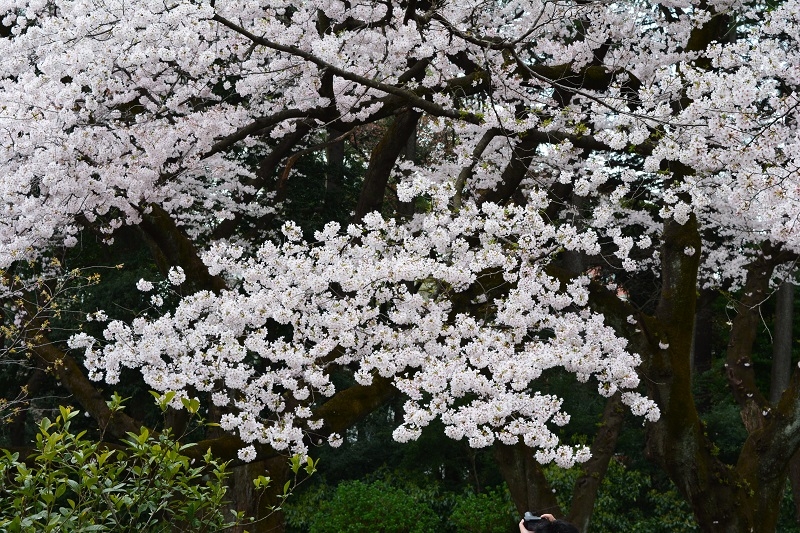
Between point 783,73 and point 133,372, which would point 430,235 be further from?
point 133,372

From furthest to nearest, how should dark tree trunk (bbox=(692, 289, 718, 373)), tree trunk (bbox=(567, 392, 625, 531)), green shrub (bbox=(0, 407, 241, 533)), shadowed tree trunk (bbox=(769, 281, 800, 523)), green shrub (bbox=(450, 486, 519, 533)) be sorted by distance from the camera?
dark tree trunk (bbox=(692, 289, 718, 373)) < shadowed tree trunk (bbox=(769, 281, 800, 523)) < green shrub (bbox=(450, 486, 519, 533)) < tree trunk (bbox=(567, 392, 625, 531)) < green shrub (bbox=(0, 407, 241, 533))

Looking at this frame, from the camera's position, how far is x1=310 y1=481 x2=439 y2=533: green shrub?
1015 cm

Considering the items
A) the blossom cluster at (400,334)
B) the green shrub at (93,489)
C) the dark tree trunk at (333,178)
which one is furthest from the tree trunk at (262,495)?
the dark tree trunk at (333,178)

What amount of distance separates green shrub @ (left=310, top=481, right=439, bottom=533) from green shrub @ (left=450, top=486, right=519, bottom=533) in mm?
385

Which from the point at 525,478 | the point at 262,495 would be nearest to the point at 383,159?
the point at 262,495

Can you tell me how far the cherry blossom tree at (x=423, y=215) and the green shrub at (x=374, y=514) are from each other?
8.35 ft

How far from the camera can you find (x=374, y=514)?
1020cm

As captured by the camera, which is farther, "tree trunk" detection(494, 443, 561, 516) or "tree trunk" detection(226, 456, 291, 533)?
"tree trunk" detection(494, 443, 561, 516)

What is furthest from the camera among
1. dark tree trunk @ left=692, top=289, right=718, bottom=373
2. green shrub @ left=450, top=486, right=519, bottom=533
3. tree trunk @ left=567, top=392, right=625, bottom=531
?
dark tree trunk @ left=692, top=289, right=718, bottom=373

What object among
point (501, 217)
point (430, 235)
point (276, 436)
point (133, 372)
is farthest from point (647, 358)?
point (133, 372)

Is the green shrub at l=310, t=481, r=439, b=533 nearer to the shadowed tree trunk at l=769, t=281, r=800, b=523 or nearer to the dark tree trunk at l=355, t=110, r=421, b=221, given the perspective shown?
the dark tree trunk at l=355, t=110, r=421, b=221

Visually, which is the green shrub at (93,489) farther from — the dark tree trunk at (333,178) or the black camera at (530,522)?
the dark tree trunk at (333,178)

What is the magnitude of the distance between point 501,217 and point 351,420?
7.31 ft

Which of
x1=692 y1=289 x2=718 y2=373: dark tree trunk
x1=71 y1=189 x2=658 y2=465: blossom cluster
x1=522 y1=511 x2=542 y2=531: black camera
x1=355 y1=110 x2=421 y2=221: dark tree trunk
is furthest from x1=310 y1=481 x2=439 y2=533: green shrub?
x1=692 y1=289 x2=718 y2=373: dark tree trunk
